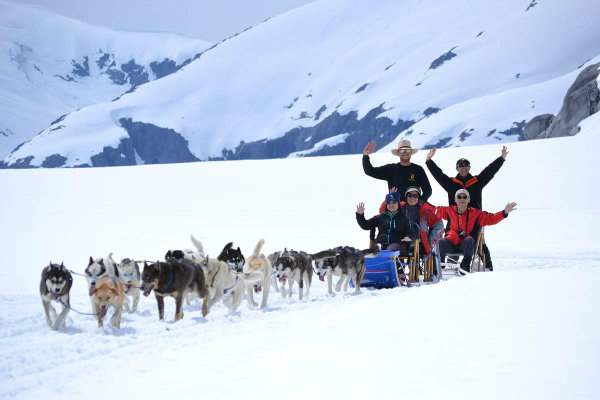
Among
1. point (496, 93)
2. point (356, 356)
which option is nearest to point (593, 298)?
point (356, 356)

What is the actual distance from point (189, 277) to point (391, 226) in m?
3.34

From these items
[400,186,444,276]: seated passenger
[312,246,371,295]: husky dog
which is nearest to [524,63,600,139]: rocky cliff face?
[400,186,444,276]: seated passenger

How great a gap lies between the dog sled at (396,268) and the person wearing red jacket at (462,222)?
13.9 inches

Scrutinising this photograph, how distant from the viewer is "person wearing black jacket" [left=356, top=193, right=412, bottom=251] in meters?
9.18

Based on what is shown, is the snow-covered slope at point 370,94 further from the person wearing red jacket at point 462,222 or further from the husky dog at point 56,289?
the husky dog at point 56,289

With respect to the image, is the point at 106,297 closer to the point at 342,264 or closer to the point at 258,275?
the point at 258,275

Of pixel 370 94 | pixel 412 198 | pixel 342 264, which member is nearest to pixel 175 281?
pixel 342 264

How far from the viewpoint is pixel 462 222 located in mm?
9242

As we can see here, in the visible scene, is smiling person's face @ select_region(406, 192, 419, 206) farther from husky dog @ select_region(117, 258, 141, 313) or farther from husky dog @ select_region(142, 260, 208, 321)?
husky dog @ select_region(117, 258, 141, 313)

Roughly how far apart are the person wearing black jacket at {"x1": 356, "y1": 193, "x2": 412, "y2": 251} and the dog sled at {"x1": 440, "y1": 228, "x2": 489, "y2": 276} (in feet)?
2.22

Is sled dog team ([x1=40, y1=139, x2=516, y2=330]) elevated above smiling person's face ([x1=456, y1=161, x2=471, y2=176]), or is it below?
below

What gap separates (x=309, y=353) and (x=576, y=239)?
36.0ft

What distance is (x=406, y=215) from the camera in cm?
922

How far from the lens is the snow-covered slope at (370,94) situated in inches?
4767
